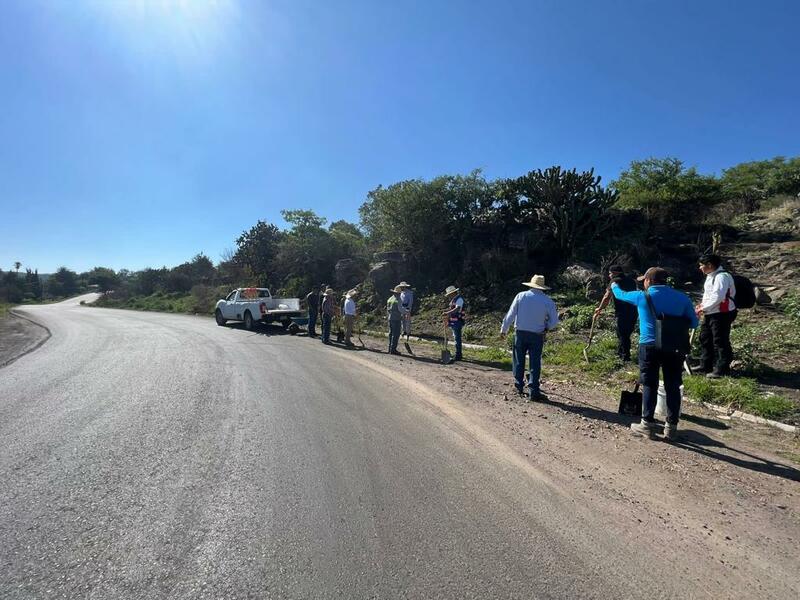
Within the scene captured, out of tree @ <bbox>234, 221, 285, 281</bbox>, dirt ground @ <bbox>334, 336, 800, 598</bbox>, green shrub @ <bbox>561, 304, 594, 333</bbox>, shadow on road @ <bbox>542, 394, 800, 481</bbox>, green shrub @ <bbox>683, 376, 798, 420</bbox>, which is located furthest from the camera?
tree @ <bbox>234, 221, 285, 281</bbox>

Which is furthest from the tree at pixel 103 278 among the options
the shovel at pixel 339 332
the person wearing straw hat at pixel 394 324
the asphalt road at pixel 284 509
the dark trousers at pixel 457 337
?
the asphalt road at pixel 284 509

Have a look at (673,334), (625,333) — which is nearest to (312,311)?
(625,333)

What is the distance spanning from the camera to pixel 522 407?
5.98m

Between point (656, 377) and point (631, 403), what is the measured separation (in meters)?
0.78

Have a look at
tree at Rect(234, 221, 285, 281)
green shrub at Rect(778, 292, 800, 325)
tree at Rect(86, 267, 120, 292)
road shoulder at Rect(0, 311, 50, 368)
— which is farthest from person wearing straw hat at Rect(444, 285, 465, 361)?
tree at Rect(86, 267, 120, 292)

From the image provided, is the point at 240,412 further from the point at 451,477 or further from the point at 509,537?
the point at 509,537

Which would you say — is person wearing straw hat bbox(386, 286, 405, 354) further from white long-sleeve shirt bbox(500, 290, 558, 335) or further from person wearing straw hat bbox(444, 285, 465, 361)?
white long-sleeve shirt bbox(500, 290, 558, 335)

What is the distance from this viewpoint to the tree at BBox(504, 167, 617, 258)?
15188 mm

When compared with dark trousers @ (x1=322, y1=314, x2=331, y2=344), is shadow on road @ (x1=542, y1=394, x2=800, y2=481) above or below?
below

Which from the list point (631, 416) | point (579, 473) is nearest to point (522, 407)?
point (631, 416)

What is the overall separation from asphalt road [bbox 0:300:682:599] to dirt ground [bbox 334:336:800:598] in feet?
1.00

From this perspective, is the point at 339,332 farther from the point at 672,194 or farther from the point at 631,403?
the point at 672,194

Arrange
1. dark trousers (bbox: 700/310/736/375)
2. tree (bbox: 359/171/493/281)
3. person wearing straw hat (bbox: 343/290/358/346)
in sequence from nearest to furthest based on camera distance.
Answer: dark trousers (bbox: 700/310/736/375) → person wearing straw hat (bbox: 343/290/358/346) → tree (bbox: 359/171/493/281)

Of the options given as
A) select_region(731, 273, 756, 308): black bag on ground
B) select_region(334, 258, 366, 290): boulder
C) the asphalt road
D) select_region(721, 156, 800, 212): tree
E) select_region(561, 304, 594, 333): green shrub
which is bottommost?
the asphalt road
